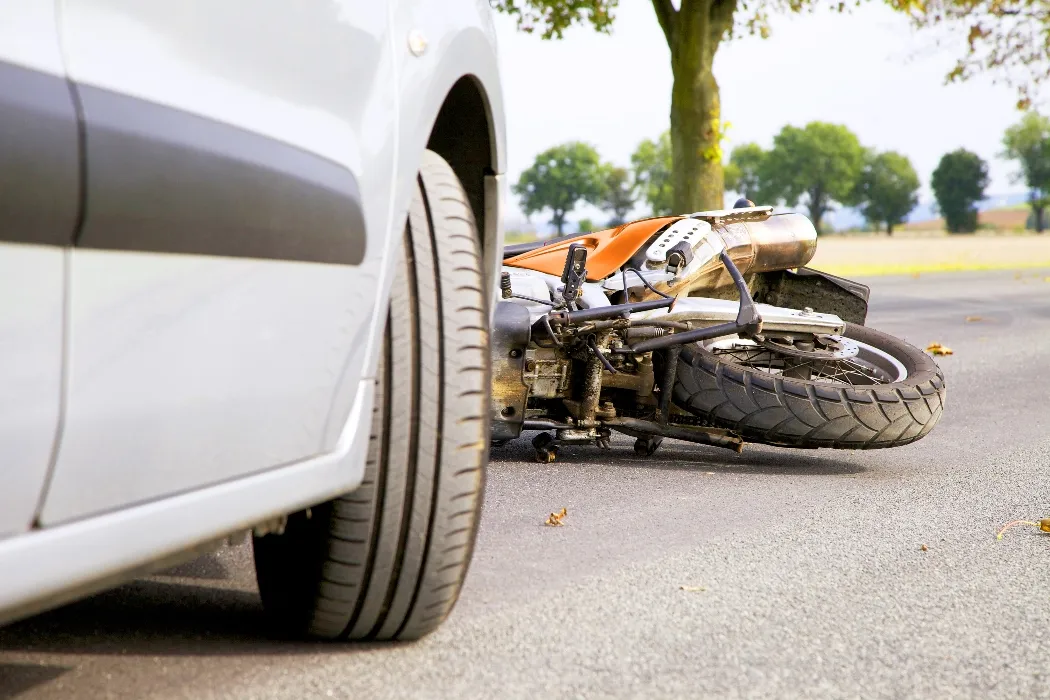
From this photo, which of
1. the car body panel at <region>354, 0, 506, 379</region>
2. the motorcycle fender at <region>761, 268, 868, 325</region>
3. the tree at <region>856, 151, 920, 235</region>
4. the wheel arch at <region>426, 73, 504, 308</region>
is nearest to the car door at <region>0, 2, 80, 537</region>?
the car body panel at <region>354, 0, 506, 379</region>

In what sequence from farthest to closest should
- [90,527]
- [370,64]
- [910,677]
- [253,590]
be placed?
1. [253,590]
2. [910,677]
3. [370,64]
4. [90,527]

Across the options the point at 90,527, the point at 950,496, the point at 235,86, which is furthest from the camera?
the point at 950,496

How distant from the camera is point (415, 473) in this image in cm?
227

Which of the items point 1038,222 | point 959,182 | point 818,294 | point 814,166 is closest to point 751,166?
point 814,166

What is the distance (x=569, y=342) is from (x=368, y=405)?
2.50 meters

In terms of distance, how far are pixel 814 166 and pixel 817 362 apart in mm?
151756

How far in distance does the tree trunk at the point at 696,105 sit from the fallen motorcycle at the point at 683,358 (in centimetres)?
1222

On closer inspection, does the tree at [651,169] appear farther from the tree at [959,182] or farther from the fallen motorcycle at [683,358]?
the fallen motorcycle at [683,358]

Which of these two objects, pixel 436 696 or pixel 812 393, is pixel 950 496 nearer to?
pixel 812 393

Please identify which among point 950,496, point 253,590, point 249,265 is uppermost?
point 249,265

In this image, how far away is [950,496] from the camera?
13.8 feet

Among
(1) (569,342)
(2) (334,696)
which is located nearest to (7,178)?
(2) (334,696)

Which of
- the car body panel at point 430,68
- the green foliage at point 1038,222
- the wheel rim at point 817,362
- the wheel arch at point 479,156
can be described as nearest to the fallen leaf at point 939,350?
the wheel rim at point 817,362

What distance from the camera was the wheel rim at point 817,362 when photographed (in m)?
4.86
